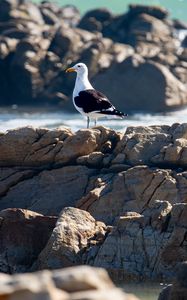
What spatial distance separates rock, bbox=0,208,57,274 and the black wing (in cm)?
495

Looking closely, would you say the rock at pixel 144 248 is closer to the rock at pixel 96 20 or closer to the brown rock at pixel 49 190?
the brown rock at pixel 49 190

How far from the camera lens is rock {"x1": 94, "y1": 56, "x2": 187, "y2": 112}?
125 ft

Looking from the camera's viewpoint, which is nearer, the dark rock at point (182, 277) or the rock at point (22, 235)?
the dark rock at point (182, 277)

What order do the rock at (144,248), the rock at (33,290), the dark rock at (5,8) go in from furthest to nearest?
the dark rock at (5,8) < the rock at (144,248) < the rock at (33,290)

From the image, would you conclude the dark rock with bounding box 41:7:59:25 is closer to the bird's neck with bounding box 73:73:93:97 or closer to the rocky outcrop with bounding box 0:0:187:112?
the rocky outcrop with bounding box 0:0:187:112

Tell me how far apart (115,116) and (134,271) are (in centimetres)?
610

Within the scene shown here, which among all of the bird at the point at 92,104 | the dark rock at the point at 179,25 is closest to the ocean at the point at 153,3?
the dark rock at the point at 179,25

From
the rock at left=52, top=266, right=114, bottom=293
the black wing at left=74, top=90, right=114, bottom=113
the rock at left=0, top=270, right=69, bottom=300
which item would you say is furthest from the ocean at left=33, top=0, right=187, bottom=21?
the rock at left=0, top=270, right=69, bottom=300

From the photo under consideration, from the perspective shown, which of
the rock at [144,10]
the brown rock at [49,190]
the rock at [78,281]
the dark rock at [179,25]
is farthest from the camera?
the dark rock at [179,25]

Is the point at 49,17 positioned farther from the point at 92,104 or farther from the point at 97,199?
the point at 97,199

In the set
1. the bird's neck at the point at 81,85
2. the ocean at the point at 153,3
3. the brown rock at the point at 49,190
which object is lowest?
the ocean at the point at 153,3

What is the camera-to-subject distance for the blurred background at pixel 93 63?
38.4 m

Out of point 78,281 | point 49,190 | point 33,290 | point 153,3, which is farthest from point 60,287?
point 153,3

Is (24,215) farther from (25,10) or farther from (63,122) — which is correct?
(25,10)
